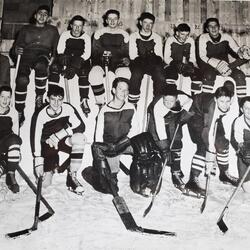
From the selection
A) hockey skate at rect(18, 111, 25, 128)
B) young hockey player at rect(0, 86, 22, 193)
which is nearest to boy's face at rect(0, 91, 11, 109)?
young hockey player at rect(0, 86, 22, 193)

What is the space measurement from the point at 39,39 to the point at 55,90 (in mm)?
509

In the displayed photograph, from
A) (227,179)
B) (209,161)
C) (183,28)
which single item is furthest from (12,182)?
(183,28)

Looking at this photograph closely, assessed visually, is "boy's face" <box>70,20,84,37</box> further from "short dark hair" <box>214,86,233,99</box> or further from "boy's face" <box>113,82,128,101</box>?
"short dark hair" <box>214,86,233,99</box>

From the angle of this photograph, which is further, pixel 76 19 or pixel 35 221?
pixel 76 19

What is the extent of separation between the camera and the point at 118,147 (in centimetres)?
302

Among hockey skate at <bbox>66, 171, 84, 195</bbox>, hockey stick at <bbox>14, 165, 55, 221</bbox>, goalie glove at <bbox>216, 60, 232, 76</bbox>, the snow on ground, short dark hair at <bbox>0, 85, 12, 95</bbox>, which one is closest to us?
the snow on ground

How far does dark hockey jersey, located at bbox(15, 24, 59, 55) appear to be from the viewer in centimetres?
323

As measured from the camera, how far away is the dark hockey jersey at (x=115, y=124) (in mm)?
3039

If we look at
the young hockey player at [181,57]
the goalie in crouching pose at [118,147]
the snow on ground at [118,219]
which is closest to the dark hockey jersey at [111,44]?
the goalie in crouching pose at [118,147]

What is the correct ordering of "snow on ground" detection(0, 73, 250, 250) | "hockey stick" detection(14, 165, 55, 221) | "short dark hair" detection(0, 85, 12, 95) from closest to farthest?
1. "snow on ground" detection(0, 73, 250, 250)
2. "hockey stick" detection(14, 165, 55, 221)
3. "short dark hair" detection(0, 85, 12, 95)

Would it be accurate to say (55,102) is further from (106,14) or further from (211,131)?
(211,131)

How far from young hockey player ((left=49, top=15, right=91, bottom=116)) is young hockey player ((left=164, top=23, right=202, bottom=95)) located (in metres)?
0.71

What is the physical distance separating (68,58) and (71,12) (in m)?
0.44

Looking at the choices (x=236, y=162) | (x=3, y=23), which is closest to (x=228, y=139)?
(x=236, y=162)
